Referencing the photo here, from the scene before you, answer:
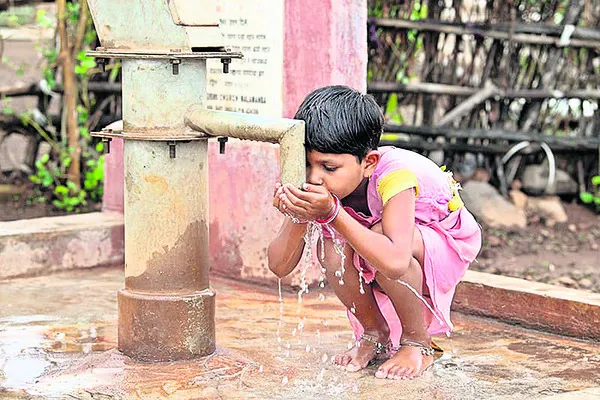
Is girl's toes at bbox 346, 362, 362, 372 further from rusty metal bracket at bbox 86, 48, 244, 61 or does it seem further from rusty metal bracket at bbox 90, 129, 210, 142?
rusty metal bracket at bbox 86, 48, 244, 61

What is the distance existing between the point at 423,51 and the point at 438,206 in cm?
356

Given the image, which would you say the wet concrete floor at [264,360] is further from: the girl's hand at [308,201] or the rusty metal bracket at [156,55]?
the rusty metal bracket at [156,55]

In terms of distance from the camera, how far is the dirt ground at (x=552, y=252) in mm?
5883

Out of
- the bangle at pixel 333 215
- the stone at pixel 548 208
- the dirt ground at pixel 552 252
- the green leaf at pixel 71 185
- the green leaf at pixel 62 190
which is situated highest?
the bangle at pixel 333 215

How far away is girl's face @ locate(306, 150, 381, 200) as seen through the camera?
325cm

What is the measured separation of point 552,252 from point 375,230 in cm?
332

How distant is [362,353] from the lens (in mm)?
3629

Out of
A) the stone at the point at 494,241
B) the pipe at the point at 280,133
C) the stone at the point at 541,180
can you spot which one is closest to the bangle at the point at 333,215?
the pipe at the point at 280,133

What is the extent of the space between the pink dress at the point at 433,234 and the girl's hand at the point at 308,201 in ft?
1.19

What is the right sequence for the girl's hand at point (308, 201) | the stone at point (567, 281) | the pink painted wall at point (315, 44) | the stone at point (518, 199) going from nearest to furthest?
the girl's hand at point (308, 201) < the pink painted wall at point (315, 44) < the stone at point (567, 281) < the stone at point (518, 199)

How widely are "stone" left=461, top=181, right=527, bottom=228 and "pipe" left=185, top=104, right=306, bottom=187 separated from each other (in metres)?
3.80

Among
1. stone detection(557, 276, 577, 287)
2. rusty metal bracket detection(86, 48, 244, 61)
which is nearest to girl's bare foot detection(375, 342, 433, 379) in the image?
rusty metal bracket detection(86, 48, 244, 61)

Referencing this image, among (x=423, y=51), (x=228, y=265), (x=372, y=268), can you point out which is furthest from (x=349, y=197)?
(x=423, y=51)

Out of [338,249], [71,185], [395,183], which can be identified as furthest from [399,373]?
[71,185]
